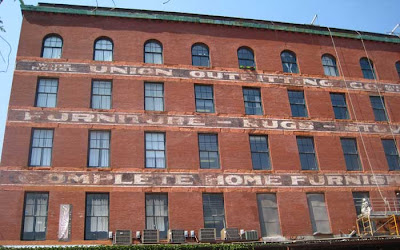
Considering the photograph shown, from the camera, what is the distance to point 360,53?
3284 cm

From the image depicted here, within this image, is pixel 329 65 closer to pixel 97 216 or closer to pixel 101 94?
pixel 101 94

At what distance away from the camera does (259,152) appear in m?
27.4

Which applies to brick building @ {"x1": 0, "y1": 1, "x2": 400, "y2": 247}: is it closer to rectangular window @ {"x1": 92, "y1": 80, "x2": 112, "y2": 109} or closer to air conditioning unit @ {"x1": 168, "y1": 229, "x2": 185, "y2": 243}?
rectangular window @ {"x1": 92, "y1": 80, "x2": 112, "y2": 109}

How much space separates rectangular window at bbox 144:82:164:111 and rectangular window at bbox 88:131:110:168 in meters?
3.08

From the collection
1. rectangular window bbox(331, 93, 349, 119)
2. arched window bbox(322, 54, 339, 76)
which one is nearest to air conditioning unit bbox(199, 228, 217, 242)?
rectangular window bbox(331, 93, 349, 119)

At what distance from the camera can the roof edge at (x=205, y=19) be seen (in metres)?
28.3

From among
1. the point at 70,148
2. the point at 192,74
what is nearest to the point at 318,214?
the point at 192,74

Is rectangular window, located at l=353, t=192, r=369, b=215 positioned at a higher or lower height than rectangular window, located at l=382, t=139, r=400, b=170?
lower

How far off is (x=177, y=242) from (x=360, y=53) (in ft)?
63.6

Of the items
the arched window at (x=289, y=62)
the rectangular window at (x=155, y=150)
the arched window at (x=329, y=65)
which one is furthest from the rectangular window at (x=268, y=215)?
the arched window at (x=329, y=65)

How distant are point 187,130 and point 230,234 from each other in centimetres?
645

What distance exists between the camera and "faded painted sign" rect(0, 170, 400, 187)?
23828 millimetres

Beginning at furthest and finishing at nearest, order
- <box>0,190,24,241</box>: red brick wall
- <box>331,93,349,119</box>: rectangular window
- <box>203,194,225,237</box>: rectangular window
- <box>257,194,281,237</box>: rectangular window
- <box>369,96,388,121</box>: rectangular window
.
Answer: <box>369,96,388,121</box>: rectangular window
<box>331,93,349,119</box>: rectangular window
<box>257,194,281,237</box>: rectangular window
<box>203,194,225,237</box>: rectangular window
<box>0,190,24,241</box>: red brick wall

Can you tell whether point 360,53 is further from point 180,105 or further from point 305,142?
point 180,105
